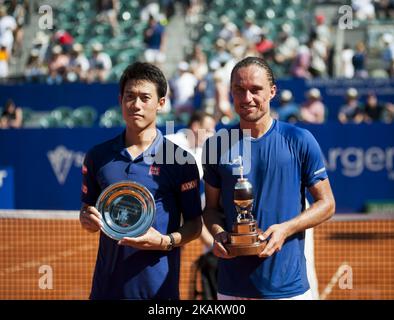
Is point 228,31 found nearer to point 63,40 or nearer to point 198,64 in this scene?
point 198,64

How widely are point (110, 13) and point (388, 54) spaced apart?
275 inches

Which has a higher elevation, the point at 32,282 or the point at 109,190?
the point at 109,190

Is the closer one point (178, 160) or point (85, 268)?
point (178, 160)

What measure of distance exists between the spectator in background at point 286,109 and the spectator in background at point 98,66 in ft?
15.8

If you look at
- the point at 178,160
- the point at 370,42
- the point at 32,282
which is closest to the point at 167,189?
the point at 178,160

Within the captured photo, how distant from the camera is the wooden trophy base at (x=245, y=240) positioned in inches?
165

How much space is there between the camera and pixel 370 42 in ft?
63.6

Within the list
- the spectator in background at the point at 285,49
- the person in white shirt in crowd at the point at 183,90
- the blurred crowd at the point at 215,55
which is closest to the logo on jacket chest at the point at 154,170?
the blurred crowd at the point at 215,55

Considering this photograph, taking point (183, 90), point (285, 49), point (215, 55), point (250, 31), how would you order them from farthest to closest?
1. point (250, 31)
2. point (285, 49)
3. point (215, 55)
4. point (183, 90)

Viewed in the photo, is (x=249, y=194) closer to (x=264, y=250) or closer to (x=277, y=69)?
(x=264, y=250)

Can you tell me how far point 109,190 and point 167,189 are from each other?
368 millimetres

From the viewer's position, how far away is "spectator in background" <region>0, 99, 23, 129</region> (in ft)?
53.8

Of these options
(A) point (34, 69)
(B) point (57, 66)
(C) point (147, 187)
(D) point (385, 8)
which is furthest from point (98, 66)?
(C) point (147, 187)

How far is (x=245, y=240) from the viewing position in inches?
165
